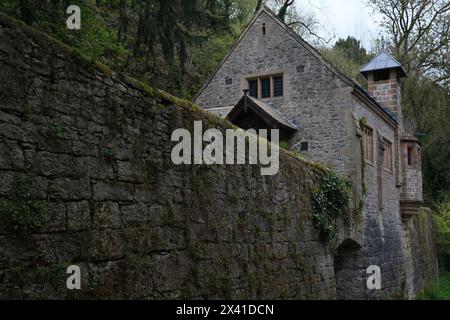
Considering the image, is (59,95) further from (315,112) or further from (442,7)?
(442,7)

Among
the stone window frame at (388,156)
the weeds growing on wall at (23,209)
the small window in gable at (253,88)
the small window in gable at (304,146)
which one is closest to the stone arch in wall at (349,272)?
the small window in gable at (304,146)

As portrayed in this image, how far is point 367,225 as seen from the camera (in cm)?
1495

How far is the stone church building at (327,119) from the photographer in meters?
14.6

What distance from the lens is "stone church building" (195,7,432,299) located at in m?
14.6

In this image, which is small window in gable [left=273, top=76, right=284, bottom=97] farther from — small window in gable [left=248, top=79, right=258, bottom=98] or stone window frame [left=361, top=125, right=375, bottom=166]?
stone window frame [left=361, top=125, right=375, bottom=166]

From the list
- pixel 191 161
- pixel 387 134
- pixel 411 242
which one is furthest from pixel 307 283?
pixel 411 242

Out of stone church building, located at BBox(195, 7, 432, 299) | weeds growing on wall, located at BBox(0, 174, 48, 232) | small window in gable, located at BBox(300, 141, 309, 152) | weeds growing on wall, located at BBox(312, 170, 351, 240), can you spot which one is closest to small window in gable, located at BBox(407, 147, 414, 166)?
stone church building, located at BBox(195, 7, 432, 299)

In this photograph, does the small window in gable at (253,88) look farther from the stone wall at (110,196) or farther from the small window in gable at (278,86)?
the stone wall at (110,196)

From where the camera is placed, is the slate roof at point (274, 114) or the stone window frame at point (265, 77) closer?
the slate roof at point (274, 114)

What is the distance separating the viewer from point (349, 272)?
566 inches

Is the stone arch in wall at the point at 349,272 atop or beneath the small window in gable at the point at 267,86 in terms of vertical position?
beneath

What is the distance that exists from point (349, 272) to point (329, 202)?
363 cm

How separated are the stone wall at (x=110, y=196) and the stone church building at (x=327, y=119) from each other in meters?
6.54

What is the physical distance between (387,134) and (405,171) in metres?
2.14
